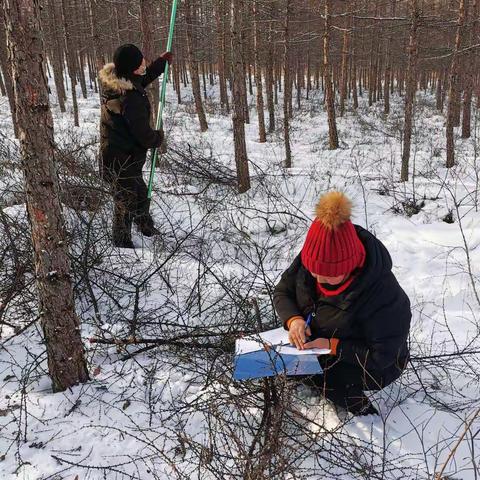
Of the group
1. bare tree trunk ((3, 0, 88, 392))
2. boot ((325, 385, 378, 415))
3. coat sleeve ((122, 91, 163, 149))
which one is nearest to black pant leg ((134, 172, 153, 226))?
coat sleeve ((122, 91, 163, 149))

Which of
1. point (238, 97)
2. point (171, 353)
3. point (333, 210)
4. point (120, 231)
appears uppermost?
point (333, 210)

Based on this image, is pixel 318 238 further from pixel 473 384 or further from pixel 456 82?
pixel 456 82

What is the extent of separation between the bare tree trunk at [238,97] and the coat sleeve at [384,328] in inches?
219

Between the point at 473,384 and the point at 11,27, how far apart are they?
2965 mm

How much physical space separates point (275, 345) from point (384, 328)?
1.83 ft

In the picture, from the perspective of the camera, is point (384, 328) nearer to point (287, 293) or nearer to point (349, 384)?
point (349, 384)

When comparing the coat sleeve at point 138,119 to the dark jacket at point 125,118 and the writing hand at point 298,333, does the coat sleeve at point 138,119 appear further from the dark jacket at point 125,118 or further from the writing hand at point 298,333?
the writing hand at point 298,333

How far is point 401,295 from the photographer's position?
2.09 m

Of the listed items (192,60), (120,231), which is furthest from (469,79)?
(120,231)

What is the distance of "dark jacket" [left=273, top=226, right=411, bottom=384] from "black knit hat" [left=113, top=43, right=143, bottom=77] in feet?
9.55

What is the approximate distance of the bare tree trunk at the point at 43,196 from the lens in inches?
69.6

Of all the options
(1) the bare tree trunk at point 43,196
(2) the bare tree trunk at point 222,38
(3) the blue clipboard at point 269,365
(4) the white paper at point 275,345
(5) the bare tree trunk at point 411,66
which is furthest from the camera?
(2) the bare tree trunk at point 222,38

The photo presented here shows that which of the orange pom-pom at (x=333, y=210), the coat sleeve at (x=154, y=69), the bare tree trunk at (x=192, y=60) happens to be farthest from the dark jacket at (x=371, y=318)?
the bare tree trunk at (x=192, y=60)

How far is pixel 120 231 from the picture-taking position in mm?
4230
